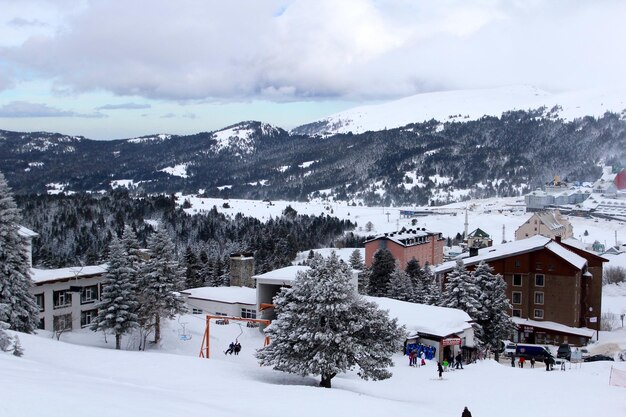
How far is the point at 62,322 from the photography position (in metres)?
44.2

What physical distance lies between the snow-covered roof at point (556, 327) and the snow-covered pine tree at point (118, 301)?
33514 millimetres

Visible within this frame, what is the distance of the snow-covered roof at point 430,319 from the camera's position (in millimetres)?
35688

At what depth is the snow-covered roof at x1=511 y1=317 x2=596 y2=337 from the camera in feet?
172

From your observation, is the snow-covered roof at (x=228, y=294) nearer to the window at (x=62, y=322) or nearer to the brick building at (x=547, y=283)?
the window at (x=62, y=322)

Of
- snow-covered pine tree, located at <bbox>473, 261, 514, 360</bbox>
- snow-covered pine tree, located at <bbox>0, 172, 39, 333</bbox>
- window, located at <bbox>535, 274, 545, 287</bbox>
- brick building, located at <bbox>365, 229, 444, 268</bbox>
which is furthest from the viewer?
brick building, located at <bbox>365, 229, 444, 268</bbox>

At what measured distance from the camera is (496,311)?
137 feet

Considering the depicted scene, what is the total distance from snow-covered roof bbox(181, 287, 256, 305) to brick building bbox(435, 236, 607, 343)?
2074 cm

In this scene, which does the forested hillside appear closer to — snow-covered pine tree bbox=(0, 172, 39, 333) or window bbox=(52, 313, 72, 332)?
window bbox=(52, 313, 72, 332)

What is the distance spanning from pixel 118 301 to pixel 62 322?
10.8 m

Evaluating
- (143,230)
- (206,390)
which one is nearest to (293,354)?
(206,390)

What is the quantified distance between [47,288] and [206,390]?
95.4 ft

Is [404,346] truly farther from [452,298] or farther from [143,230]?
[143,230]

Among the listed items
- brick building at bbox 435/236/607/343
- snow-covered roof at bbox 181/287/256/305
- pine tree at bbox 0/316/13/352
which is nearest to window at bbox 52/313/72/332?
snow-covered roof at bbox 181/287/256/305

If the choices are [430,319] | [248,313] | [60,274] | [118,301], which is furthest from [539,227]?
[118,301]
